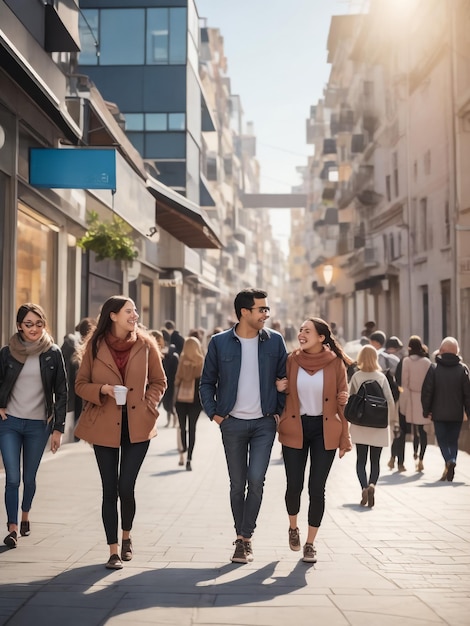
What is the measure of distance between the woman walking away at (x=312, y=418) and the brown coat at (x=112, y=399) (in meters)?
1.01

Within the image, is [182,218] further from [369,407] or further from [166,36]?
[369,407]

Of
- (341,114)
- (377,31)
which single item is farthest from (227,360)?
(341,114)

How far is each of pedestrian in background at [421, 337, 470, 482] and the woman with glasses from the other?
6.33m

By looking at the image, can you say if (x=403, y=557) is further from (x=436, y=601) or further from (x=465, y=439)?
(x=465, y=439)

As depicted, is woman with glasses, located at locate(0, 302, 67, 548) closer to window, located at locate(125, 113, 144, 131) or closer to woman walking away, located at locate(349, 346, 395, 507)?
woman walking away, located at locate(349, 346, 395, 507)

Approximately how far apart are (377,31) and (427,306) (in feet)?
47.4

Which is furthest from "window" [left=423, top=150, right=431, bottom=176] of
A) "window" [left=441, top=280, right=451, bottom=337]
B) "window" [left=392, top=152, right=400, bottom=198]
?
"window" [left=392, top=152, right=400, bottom=198]

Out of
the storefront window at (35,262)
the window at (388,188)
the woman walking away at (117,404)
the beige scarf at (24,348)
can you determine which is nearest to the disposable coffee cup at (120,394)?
the woman walking away at (117,404)

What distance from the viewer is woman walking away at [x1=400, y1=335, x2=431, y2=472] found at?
47.4 ft

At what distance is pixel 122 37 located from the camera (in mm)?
39000

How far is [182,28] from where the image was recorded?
1542 inches

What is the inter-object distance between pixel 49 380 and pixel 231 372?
5.42 feet

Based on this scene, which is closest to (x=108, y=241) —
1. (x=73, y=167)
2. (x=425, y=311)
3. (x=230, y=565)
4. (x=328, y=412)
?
(x=73, y=167)

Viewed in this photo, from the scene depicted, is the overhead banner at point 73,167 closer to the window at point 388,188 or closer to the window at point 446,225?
the window at point 446,225
